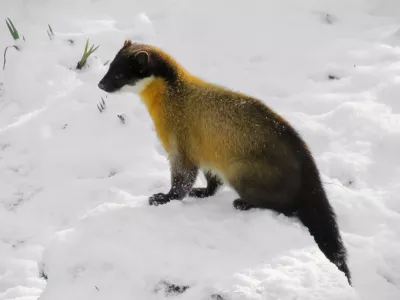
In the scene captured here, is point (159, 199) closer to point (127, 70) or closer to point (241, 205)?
point (241, 205)

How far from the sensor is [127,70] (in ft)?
11.0

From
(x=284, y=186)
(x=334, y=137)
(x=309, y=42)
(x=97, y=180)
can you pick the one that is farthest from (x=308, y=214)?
(x=309, y=42)

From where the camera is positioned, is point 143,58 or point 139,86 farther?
point 139,86

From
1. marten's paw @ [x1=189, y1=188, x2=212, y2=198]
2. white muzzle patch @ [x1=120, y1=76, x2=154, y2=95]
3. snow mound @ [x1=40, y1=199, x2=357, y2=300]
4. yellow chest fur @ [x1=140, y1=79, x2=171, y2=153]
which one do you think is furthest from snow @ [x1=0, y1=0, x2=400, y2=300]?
white muzzle patch @ [x1=120, y1=76, x2=154, y2=95]

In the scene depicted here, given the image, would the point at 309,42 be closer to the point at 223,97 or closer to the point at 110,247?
the point at 223,97

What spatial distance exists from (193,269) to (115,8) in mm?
4301

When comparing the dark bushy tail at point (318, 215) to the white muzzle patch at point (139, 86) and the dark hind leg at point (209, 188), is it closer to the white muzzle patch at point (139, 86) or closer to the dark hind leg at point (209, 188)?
the dark hind leg at point (209, 188)

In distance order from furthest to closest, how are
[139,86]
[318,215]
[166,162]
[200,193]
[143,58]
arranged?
[166,162], [200,193], [139,86], [143,58], [318,215]

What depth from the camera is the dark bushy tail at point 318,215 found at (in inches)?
117

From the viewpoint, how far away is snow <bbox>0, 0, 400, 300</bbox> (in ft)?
8.08

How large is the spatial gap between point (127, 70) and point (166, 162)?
1.06 meters

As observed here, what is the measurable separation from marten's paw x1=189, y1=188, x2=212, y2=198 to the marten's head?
2.54ft

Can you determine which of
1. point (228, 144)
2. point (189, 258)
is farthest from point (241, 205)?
point (189, 258)

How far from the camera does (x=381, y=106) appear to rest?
15.0 ft
